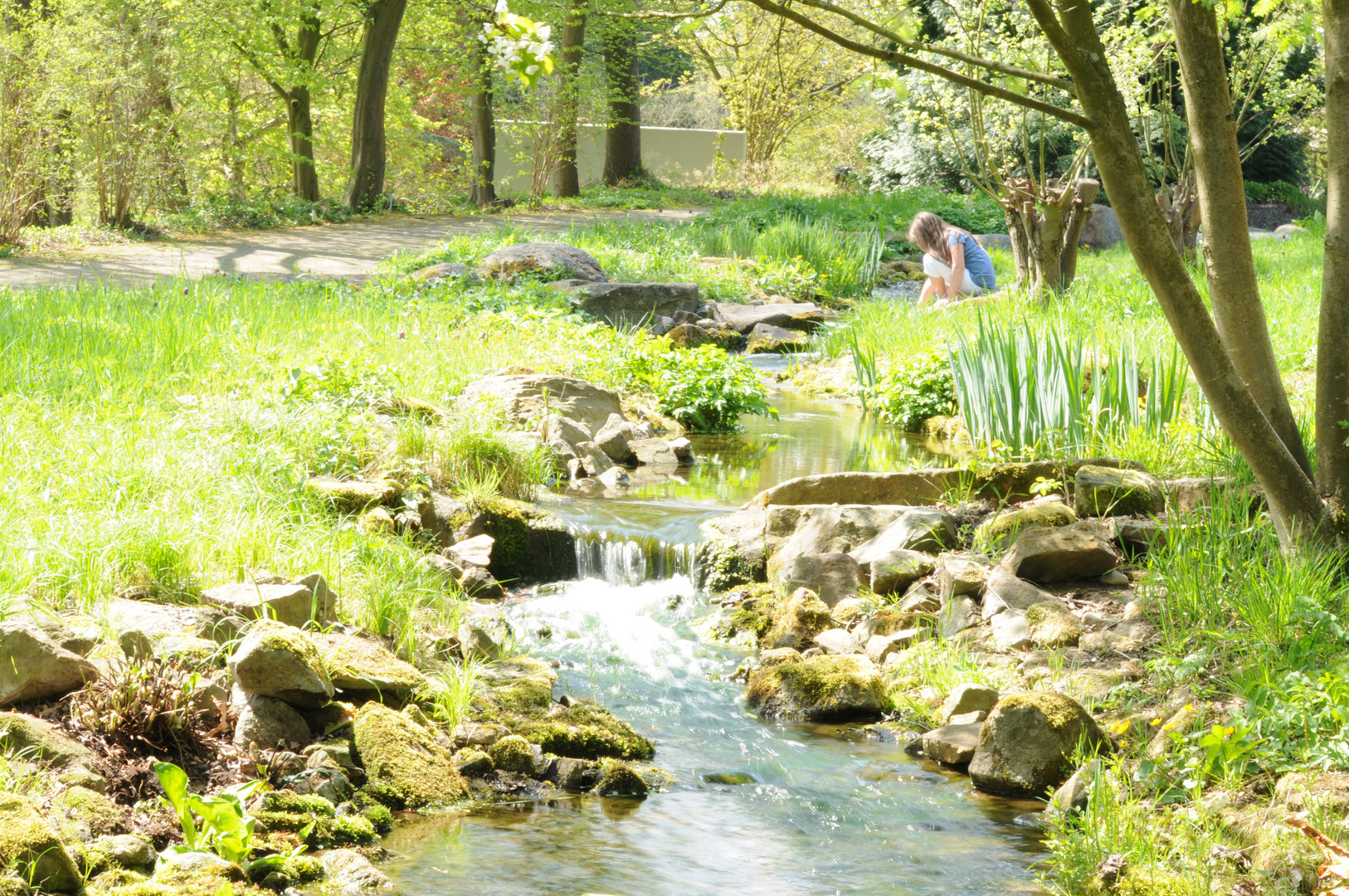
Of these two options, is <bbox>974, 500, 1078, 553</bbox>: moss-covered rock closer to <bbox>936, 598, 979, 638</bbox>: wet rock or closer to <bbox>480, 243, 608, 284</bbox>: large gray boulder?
<bbox>936, 598, 979, 638</bbox>: wet rock

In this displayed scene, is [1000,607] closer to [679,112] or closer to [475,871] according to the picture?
[475,871]

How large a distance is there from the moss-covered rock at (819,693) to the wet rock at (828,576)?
0.80 metres

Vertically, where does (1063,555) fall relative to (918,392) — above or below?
below

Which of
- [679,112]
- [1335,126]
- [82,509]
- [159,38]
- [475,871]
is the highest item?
[679,112]

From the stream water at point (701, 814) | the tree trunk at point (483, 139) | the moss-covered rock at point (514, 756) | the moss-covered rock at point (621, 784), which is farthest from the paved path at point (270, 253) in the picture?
the moss-covered rock at point (621, 784)

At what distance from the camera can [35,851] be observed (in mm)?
2525

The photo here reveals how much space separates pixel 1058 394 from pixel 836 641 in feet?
6.20

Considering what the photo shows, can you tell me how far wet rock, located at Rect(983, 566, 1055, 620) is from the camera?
184 inches

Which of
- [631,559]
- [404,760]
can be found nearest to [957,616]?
[631,559]

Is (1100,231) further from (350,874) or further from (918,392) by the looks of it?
(350,874)

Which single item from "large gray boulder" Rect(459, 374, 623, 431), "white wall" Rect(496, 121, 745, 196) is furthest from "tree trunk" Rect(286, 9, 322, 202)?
"large gray boulder" Rect(459, 374, 623, 431)

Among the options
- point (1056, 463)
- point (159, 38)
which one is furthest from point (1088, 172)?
point (1056, 463)

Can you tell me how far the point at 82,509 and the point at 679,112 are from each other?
41835mm

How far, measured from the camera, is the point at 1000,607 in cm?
469
